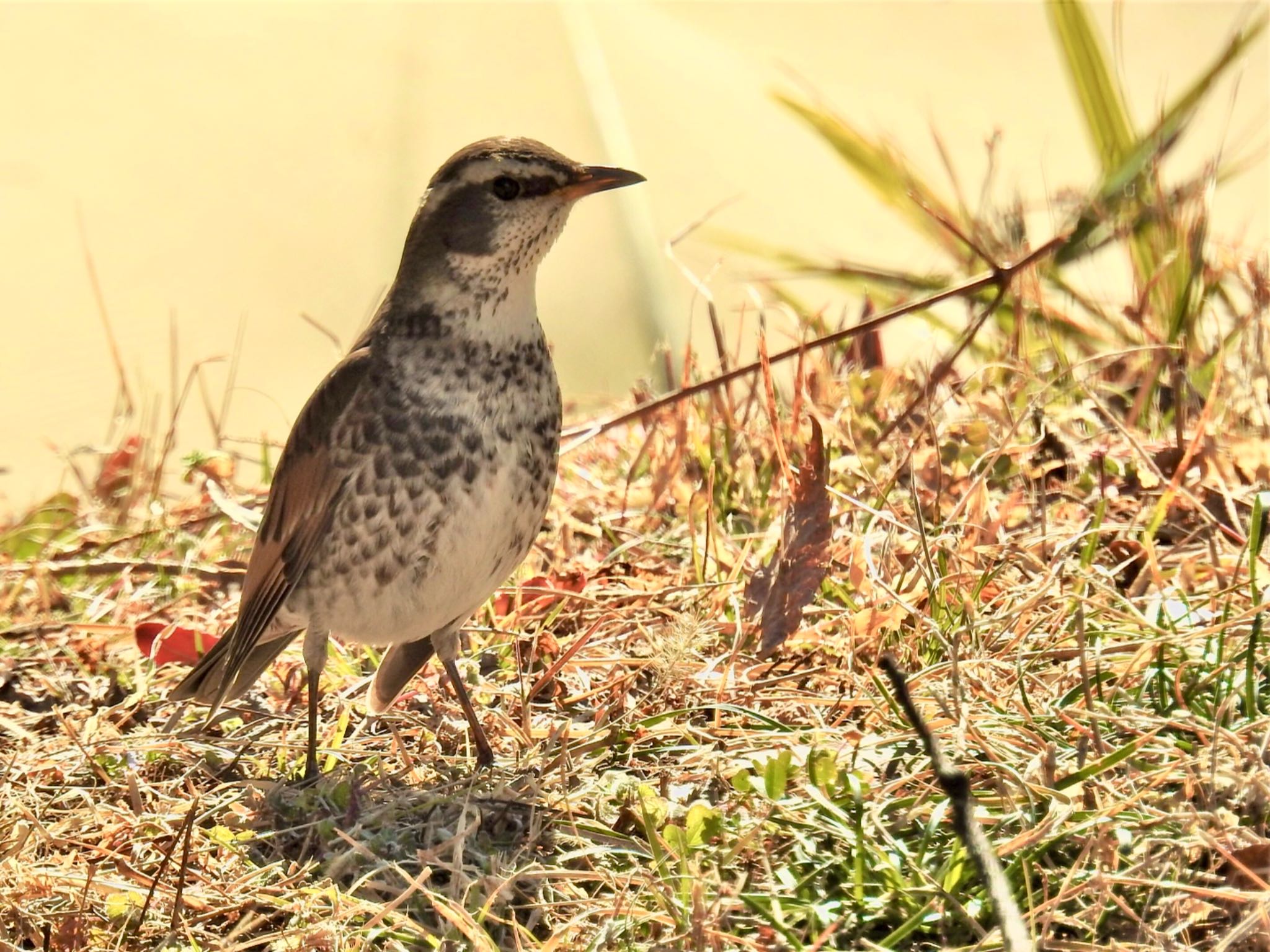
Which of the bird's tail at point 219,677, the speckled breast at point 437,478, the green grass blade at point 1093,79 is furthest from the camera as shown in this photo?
the green grass blade at point 1093,79

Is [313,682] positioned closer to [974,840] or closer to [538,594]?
[538,594]

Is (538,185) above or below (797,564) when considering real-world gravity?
above

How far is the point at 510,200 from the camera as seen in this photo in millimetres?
3082

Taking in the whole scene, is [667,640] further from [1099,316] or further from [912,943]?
[1099,316]

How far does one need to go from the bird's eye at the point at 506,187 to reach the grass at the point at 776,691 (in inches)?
31.2

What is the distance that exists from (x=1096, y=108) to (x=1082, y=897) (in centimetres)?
342

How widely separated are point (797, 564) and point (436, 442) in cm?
82

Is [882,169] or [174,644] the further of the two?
[882,169]

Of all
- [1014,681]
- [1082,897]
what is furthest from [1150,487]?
[1082,897]

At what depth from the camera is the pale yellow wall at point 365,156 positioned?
16.9 ft

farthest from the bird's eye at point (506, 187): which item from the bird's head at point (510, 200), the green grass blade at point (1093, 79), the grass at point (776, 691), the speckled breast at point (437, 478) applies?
the green grass blade at point (1093, 79)

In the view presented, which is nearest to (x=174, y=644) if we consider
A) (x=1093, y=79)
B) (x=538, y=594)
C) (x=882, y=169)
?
(x=538, y=594)

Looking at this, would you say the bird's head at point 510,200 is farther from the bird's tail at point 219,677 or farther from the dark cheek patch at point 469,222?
the bird's tail at point 219,677

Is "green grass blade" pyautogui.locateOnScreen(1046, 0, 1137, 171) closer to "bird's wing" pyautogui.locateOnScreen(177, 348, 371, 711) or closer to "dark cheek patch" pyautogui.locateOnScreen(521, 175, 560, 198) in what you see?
"dark cheek patch" pyautogui.locateOnScreen(521, 175, 560, 198)
